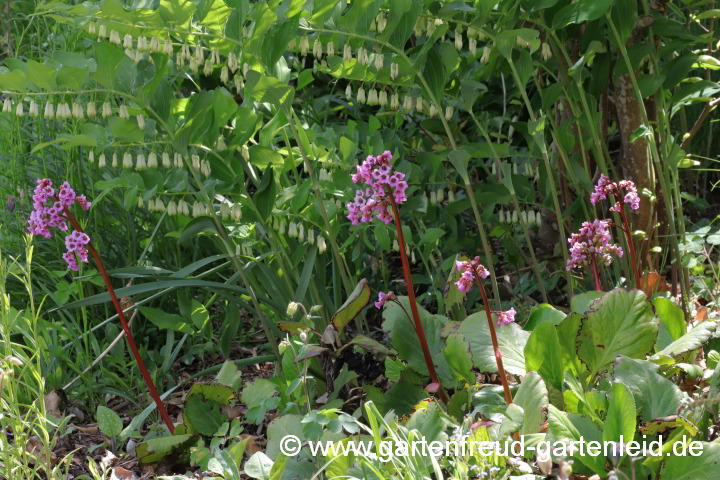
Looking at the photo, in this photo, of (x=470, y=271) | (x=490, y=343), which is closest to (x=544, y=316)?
(x=490, y=343)

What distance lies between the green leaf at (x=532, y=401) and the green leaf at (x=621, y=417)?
16cm

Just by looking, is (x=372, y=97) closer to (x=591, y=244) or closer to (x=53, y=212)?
(x=591, y=244)

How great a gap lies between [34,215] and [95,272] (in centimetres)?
60

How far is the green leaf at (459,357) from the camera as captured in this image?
1.95 metres

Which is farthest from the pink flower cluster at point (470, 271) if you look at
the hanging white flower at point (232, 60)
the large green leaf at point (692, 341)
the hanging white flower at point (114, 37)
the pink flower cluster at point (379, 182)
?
the hanging white flower at point (114, 37)

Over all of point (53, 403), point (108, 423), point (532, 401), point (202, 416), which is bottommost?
point (53, 403)

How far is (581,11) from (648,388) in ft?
3.38

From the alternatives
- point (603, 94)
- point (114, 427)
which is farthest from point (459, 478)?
point (603, 94)

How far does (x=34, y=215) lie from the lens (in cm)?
207

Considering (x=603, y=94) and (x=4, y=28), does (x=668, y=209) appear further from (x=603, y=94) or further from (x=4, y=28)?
(x=4, y=28)

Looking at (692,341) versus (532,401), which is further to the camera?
(692,341)

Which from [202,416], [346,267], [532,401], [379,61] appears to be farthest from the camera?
[346,267]

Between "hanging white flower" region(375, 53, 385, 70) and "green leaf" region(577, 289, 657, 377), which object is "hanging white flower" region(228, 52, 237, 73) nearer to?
"hanging white flower" region(375, 53, 385, 70)

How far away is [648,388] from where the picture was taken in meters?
1.75
